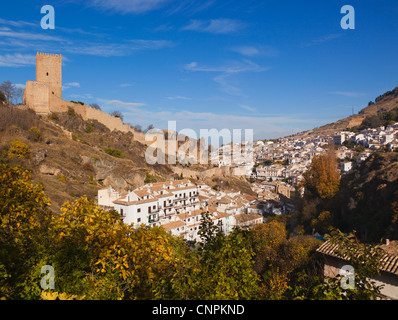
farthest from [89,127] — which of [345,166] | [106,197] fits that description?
[345,166]

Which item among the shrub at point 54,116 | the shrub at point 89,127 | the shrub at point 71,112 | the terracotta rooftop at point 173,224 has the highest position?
the shrub at point 71,112

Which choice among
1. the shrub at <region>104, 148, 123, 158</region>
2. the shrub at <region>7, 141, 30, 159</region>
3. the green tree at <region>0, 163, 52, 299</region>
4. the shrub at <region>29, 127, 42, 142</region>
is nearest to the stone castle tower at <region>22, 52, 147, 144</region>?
the shrub at <region>29, 127, 42, 142</region>

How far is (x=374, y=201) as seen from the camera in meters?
21.3

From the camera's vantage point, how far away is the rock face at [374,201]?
57.9ft

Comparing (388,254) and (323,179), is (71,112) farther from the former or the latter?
(388,254)

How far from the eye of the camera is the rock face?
17.7 m

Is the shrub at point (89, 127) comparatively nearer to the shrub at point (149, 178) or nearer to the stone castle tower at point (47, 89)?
the stone castle tower at point (47, 89)

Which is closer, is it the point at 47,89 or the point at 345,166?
the point at 47,89

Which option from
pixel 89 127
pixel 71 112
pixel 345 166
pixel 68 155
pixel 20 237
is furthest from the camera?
pixel 345 166

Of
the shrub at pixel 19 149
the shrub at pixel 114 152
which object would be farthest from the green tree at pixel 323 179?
the shrub at pixel 19 149

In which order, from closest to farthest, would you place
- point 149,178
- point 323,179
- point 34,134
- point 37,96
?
point 323,179 → point 34,134 → point 149,178 → point 37,96

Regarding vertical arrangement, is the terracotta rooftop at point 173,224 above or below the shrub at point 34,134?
below

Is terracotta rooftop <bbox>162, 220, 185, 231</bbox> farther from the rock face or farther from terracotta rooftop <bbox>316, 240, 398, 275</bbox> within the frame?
terracotta rooftop <bbox>316, 240, 398, 275</bbox>
